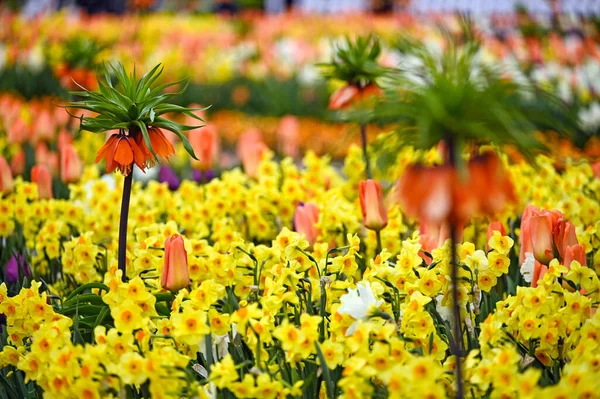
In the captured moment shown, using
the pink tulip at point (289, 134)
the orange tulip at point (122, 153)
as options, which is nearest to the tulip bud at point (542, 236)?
the orange tulip at point (122, 153)

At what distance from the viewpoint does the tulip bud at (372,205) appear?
7.36 feet

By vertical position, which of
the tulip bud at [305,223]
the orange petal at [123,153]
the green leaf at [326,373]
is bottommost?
the green leaf at [326,373]

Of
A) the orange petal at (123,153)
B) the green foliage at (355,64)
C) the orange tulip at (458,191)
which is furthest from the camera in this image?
the green foliage at (355,64)

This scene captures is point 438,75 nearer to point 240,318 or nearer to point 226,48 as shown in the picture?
point 240,318

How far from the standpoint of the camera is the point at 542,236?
6.33 ft

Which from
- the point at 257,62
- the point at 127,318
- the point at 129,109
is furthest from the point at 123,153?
the point at 257,62

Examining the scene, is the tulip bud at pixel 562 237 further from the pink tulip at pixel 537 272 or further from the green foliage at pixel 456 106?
the green foliage at pixel 456 106

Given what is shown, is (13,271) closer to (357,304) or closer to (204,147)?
(204,147)

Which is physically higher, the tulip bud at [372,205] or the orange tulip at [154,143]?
the orange tulip at [154,143]

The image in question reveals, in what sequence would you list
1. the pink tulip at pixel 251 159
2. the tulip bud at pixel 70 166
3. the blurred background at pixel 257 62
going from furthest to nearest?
the blurred background at pixel 257 62
the pink tulip at pixel 251 159
the tulip bud at pixel 70 166

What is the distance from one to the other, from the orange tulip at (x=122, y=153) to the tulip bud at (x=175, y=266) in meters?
0.20

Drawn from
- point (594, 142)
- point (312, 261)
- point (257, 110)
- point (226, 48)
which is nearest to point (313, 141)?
point (257, 110)

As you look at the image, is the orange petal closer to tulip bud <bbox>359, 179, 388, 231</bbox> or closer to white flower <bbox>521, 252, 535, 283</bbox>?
tulip bud <bbox>359, 179, 388, 231</bbox>

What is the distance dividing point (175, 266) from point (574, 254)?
0.93m
